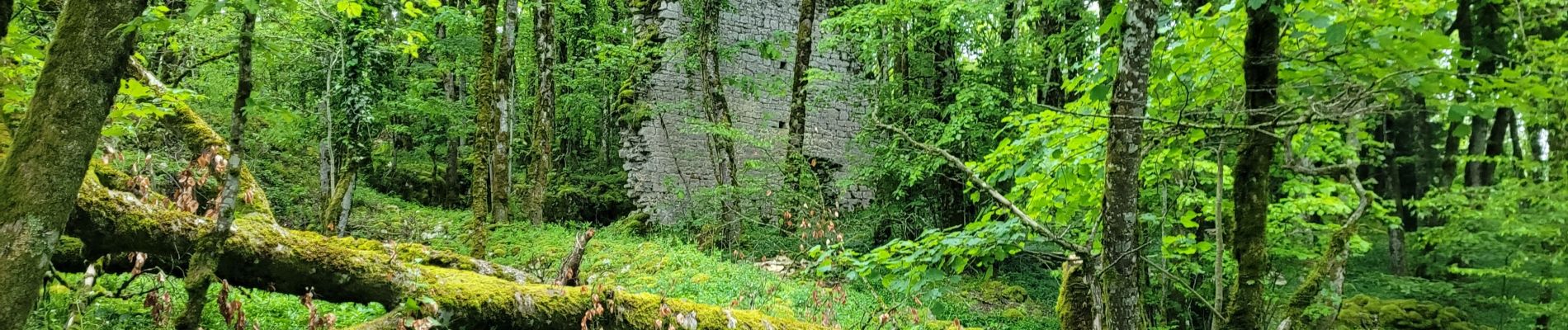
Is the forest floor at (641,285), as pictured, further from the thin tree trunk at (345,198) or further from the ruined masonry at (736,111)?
the ruined masonry at (736,111)

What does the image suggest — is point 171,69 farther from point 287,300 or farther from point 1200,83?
point 1200,83

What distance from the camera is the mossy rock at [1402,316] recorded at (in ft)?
28.9

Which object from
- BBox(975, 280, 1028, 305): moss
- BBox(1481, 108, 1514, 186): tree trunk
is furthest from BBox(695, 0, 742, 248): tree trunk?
BBox(1481, 108, 1514, 186): tree trunk

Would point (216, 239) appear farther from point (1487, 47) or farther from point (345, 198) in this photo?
point (1487, 47)

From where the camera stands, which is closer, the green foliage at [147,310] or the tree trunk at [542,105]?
the green foliage at [147,310]

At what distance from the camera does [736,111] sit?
48.0 feet

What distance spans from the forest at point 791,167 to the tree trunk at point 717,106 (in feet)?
0.22

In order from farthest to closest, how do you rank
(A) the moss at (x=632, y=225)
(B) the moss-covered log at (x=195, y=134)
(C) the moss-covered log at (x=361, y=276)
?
1. (A) the moss at (x=632, y=225)
2. (B) the moss-covered log at (x=195, y=134)
3. (C) the moss-covered log at (x=361, y=276)

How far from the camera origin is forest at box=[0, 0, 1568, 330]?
103 inches

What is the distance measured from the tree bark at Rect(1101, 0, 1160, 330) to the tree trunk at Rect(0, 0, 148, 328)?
3.33 m

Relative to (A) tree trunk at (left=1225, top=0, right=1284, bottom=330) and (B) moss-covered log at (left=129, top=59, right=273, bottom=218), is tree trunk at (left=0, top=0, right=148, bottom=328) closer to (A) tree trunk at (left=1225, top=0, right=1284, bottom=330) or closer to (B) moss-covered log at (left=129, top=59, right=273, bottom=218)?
(B) moss-covered log at (left=129, top=59, right=273, bottom=218)

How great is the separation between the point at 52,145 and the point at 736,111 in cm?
1269

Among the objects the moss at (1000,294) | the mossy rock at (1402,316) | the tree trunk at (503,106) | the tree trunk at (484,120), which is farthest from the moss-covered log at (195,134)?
the mossy rock at (1402,316)

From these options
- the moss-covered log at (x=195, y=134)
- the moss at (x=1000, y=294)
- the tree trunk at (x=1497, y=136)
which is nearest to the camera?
the moss-covered log at (x=195, y=134)
